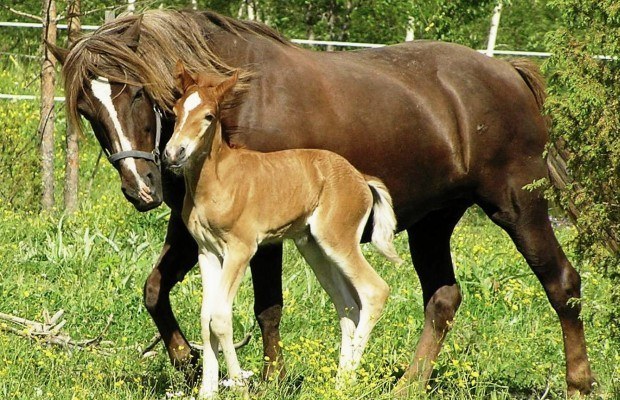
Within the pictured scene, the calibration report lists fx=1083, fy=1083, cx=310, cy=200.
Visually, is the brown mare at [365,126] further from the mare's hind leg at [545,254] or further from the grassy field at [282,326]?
the grassy field at [282,326]

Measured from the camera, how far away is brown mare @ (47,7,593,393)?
4938 millimetres

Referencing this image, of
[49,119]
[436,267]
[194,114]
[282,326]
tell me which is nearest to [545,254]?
[436,267]

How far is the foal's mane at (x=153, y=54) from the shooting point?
4914 mm

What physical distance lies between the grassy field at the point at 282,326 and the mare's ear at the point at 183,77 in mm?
852

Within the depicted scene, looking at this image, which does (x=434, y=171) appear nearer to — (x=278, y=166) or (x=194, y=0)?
(x=278, y=166)

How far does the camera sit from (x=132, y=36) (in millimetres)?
5109

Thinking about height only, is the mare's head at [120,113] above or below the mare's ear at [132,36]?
below

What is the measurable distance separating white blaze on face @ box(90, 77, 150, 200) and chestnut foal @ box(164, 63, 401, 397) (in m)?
0.22

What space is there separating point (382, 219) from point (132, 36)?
155 centimetres

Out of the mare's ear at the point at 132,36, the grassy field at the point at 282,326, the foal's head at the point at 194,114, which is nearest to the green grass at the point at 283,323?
the grassy field at the point at 282,326

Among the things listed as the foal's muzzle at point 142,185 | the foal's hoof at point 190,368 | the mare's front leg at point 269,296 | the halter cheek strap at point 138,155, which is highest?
the halter cheek strap at point 138,155

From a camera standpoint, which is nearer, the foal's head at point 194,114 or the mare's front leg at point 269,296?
the foal's head at point 194,114

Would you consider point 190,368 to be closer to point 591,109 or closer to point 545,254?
point 545,254

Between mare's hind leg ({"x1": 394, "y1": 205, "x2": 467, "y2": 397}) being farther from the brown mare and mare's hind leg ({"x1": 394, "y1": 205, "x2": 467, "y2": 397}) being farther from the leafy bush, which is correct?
the leafy bush
